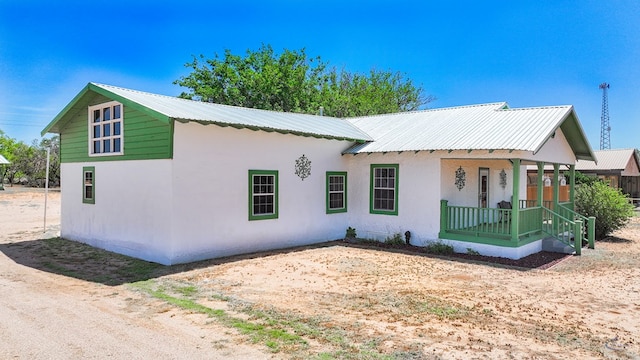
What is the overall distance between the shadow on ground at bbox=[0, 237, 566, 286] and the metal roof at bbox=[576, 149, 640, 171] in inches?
949

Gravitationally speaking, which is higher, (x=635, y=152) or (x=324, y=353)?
(x=635, y=152)

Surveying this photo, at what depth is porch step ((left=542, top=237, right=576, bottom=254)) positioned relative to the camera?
12516 millimetres

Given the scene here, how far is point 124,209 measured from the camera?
1142cm

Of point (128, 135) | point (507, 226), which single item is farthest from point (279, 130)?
point (507, 226)

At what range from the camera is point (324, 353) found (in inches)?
194

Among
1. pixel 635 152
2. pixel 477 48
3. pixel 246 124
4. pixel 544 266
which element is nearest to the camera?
pixel 544 266

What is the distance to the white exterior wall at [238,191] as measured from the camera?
10.2 metres

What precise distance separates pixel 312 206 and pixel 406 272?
15.1ft

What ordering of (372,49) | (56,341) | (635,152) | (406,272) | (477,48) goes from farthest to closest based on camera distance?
(372,49), (635,152), (477,48), (406,272), (56,341)

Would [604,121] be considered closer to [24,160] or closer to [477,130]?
[477,130]

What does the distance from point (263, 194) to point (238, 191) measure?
92 centimetres

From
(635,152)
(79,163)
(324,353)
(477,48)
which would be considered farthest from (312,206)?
(635,152)

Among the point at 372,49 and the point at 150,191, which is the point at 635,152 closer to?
the point at 372,49

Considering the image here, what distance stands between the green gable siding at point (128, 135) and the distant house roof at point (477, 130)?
6336 mm
